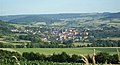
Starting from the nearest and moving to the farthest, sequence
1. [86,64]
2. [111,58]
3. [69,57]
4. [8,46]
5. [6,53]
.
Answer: [86,64], [111,58], [69,57], [6,53], [8,46]

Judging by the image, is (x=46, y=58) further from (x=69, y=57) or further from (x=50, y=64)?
(x=50, y=64)

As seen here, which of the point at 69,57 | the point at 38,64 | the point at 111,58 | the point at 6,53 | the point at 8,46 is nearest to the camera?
the point at 38,64

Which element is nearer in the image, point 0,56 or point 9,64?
point 9,64

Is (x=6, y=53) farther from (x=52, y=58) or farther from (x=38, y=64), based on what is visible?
(x=38, y=64)

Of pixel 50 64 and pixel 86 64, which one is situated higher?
pixel 86 64

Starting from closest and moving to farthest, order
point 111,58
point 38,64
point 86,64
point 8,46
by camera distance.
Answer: point 86,64, point 38,64, point 111,58, point 8,46

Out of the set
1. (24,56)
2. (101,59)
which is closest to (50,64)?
(101,59)

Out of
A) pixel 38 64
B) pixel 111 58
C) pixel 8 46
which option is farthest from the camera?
pixel 8 46

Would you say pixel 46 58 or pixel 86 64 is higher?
pixel 86 64

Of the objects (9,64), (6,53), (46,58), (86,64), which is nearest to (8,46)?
(6,53)
